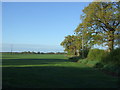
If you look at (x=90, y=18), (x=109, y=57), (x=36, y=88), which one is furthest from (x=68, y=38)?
(x=36, y=88)

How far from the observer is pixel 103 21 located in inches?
1250

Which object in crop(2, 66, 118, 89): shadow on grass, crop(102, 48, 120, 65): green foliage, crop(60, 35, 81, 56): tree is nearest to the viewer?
crop(2, 66, 118, 89): shadow on grass

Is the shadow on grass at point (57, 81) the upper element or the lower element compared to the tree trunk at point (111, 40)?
lower

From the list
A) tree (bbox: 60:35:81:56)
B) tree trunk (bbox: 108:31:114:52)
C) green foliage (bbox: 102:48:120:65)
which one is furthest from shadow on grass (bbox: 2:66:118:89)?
tree (bbox: 60:35:81:56)

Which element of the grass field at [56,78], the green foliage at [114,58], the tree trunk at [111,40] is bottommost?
the grass field at [56,78]

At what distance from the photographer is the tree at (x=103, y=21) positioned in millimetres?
30984

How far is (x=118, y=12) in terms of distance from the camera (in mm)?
31031

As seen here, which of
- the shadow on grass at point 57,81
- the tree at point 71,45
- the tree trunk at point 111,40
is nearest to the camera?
the shadow on grass at point 57,81

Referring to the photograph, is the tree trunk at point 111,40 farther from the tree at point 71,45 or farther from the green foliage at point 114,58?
the tree at point 71,45

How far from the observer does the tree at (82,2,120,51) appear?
102 ft

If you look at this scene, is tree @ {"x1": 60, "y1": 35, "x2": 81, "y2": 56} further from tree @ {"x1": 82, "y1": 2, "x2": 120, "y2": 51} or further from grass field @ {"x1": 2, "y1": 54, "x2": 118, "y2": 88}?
grass field @ {"x1": 2, "y1": 54, "x2": 118, "y2": 88}

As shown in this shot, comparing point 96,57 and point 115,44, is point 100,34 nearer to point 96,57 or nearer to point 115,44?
point 115,44

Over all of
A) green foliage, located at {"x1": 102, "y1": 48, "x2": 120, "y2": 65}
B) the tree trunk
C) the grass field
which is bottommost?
the grass field

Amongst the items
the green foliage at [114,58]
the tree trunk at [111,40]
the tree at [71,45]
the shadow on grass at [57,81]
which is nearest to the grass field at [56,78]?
the shadow on grass at [57,81]
